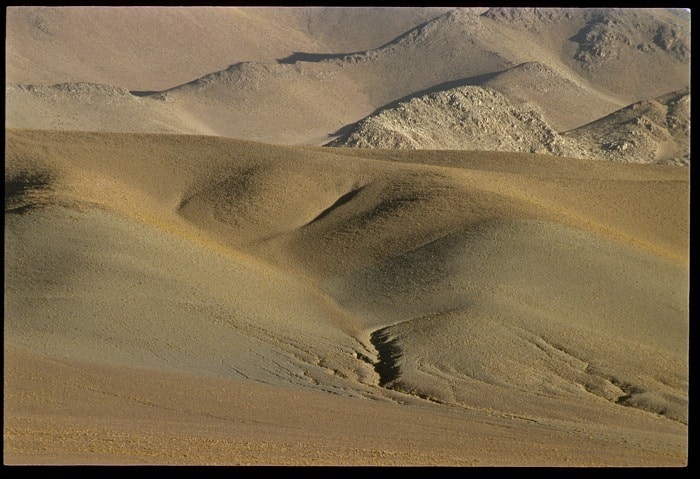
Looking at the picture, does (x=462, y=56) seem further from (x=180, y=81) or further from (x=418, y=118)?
(x=418, y=118)

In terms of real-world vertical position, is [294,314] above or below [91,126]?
below

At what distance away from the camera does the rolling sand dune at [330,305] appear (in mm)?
20219

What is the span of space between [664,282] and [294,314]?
12.2 meters

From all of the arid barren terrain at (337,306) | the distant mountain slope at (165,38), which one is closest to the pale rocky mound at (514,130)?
the arid barren terrain at (337,306)

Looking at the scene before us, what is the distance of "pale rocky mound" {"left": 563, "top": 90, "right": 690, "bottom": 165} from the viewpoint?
70.7 metres

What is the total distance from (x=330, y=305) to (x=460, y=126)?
48.3 meters

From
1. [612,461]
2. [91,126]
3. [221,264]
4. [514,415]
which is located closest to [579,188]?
[221,264]

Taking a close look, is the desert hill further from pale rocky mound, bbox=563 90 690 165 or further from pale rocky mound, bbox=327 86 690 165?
pale rocky mound, bbox=563 90 690 165

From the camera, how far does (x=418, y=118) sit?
7819 centimetres

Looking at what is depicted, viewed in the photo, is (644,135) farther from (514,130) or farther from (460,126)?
(460,126)

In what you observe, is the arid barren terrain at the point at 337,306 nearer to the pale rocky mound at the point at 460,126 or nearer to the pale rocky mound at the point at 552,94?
the pale rocky mound at the point at 460,126

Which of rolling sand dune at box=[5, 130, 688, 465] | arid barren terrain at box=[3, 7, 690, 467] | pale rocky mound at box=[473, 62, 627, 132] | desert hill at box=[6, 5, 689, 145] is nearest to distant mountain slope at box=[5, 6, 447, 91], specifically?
desert hill at box=[6, 5, 689, 145]

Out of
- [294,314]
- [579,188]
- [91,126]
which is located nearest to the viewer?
[294,314]

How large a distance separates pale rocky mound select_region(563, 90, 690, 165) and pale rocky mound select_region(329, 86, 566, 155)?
9.12ft
